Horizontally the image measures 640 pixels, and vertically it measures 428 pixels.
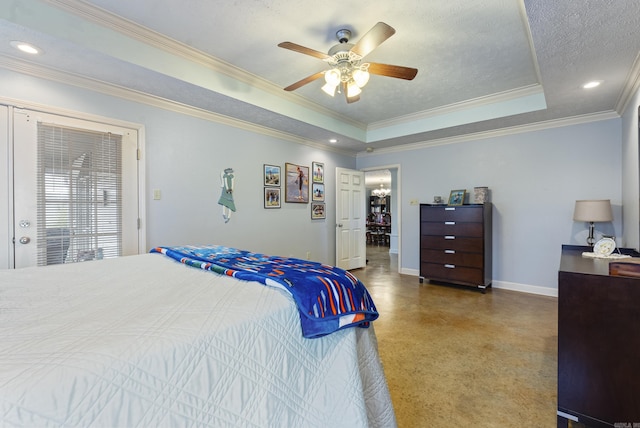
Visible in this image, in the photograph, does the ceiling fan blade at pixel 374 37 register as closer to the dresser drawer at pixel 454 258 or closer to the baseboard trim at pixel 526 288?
the dresser drawer at pixel 454 258

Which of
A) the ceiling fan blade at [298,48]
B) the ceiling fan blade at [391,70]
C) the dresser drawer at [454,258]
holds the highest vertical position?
the ceiling fan blade at [298,48]

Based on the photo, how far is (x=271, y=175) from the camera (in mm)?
4188

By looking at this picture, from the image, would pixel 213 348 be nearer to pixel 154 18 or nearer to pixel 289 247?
pixel 154 18

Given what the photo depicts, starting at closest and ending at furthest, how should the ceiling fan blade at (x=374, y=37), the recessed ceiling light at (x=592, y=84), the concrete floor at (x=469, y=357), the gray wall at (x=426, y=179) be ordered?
the concrete floor at (x=469, y=357) → the ceiling fan blade at (x=374, y=37) → the recessed ceiling light at (x=592, y=84) → the gray wall at (x=426, y=179)

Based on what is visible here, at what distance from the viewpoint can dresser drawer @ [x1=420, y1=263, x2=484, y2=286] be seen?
3986mm

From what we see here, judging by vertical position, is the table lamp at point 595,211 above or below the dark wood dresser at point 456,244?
above

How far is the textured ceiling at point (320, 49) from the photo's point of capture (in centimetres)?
194

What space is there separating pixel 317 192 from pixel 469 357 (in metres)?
3.31

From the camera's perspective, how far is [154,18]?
218 cm

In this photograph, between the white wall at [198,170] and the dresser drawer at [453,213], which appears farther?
the dresser drawer at [453,213]

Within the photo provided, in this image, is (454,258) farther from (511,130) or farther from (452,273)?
(511,130)

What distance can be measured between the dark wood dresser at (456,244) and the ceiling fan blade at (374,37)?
2.82m

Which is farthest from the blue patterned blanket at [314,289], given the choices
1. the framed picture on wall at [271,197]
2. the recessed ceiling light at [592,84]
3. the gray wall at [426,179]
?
the recessed ceiling light at [592,84]

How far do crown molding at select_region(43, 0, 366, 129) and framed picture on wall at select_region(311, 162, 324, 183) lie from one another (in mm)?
1366
